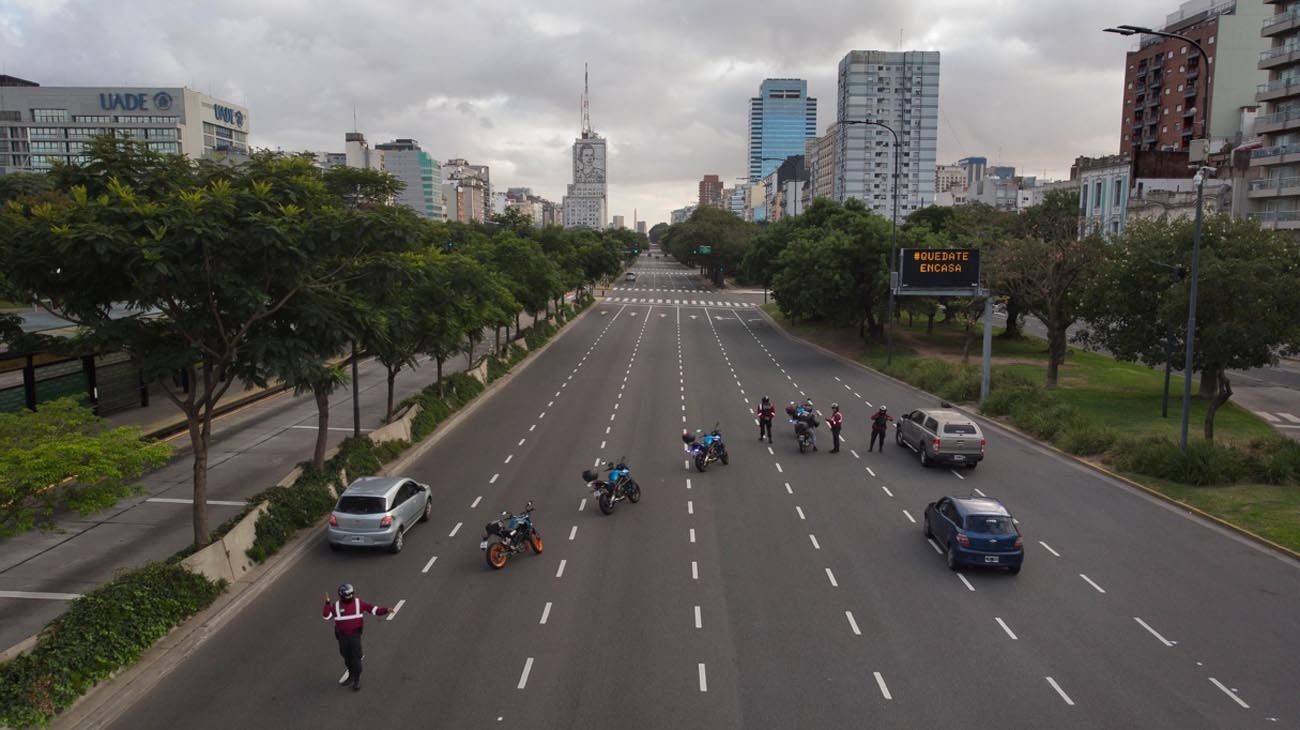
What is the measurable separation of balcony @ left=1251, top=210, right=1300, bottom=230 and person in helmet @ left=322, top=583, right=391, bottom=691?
65.4m

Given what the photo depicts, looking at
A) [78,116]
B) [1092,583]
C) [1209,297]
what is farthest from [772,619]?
[78,116]

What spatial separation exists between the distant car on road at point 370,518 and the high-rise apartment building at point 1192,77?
246 ft

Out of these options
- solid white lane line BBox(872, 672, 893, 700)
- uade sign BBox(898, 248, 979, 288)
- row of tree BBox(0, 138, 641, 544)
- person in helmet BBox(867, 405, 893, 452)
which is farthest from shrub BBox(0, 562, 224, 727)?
uade sign BBox(898, 248, 979, 288)

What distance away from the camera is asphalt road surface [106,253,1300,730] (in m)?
11.4

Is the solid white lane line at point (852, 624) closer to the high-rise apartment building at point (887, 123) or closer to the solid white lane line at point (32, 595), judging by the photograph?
the solid white lane line at point (32, 595)

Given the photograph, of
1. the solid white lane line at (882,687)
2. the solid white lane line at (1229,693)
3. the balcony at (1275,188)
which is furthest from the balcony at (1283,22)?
the solid white lane line at (882,687)

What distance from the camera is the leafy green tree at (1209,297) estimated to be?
2780 cm

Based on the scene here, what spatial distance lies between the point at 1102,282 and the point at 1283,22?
3643 centimetres

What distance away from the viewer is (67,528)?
62.6ft

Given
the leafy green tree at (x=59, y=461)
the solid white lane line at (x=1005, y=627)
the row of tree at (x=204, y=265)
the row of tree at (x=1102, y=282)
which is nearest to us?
the leafy green tree at (x=59, y=461)

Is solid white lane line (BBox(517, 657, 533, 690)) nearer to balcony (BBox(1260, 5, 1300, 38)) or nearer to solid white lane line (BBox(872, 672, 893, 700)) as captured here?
solid white lane line (BBox(872, 672, 893, 700))

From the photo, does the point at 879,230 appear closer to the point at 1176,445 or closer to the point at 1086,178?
the point at 1176,445

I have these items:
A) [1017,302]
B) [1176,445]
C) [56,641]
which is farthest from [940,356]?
[56,641]

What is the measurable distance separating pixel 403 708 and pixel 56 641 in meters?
4.99
